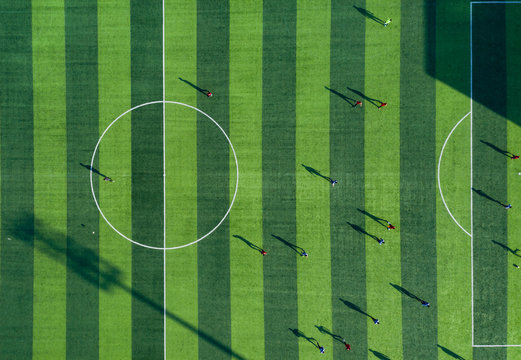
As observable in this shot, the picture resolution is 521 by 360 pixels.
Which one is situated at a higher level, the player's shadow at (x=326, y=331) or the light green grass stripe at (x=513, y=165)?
the light green grass stripe at (x=513, y=165)

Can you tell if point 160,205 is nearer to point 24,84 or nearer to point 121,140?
point 121,140

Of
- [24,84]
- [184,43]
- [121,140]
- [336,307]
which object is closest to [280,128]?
[184,43]

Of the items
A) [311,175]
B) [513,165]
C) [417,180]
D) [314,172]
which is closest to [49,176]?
[311,175]

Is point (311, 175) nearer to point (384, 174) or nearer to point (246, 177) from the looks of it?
point (246, 177)

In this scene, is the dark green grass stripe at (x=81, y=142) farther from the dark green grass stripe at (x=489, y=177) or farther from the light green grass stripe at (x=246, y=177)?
the dark green grass stripe at (x=489, y=177)

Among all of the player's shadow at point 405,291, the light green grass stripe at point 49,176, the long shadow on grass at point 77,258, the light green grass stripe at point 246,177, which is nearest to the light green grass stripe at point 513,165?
the player's shadow at point 405,291

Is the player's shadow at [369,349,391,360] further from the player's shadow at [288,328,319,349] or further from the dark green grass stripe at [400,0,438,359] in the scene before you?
the player's shadow at [288,328,319,349]
